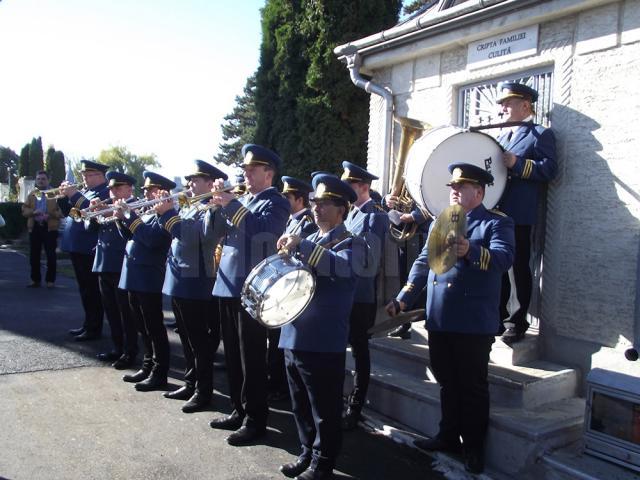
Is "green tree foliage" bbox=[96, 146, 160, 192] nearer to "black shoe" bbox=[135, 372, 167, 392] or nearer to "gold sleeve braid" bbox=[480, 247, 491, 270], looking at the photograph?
"black shoe" bbox=[135, 372, 167, 392]

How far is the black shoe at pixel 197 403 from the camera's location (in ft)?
15.3

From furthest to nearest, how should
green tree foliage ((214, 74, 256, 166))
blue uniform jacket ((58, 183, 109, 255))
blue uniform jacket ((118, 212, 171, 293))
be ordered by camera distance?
green tree foliage ((214, 74, 256, 166)), blue uniform jacket ((58, 183, 109, 255)), blue uniform jacket ((118, 212, 171, 293))

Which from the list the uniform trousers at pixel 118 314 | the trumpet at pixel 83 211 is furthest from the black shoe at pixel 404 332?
the trumpet at pixel 83 211

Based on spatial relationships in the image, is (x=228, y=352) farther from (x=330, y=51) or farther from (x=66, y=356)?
(x=330, y=51)

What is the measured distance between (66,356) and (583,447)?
16.7ft

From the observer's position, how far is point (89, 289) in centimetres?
683

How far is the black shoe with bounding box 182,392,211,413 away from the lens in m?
4.67

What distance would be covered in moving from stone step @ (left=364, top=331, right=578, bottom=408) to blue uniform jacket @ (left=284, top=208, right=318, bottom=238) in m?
1.46

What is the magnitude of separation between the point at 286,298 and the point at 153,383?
7.79ft

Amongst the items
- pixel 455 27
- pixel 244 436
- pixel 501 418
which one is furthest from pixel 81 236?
pixel 501 418

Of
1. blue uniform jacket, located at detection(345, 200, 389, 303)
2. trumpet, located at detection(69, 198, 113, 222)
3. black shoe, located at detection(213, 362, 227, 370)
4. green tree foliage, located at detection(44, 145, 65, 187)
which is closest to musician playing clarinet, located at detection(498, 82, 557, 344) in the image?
blue uniform jacket, located at detection(345, 200, 389, 303)

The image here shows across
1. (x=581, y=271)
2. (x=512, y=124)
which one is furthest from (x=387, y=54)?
(x=581, y=271)

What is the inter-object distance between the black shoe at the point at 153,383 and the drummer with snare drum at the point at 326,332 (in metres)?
2.01

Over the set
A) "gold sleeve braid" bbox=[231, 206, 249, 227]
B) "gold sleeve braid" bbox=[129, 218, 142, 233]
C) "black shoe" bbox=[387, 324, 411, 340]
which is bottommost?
"black shoe" bbox=[387, 324, 411, 340]
